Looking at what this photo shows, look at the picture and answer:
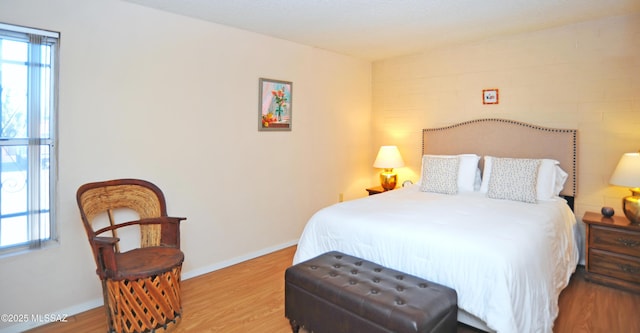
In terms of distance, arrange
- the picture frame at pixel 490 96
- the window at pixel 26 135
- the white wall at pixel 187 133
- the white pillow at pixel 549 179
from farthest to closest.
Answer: the picture frame at pixel 490 96 → the white pillow at pixel 549 179 → the white wall at pixel 187 133 → the window at pixel 26 135

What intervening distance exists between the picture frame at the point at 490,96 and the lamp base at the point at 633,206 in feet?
4.87

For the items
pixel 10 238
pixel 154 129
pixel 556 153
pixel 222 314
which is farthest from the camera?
pixel 556 153

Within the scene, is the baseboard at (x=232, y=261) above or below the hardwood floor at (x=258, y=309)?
above

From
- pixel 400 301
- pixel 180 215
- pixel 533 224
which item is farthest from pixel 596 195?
pixel 180 215

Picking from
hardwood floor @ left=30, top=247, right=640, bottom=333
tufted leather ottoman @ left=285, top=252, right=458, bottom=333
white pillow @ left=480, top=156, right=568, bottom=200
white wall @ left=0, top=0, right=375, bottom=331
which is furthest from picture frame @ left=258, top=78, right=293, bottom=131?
white pillow @ left=480, top=156, right=568, bottom=200

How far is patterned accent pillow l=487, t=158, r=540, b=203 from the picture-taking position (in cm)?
325

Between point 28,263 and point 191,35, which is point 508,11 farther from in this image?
point 28,263

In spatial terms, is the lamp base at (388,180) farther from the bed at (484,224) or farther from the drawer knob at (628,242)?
the drawer knob at (628,242)

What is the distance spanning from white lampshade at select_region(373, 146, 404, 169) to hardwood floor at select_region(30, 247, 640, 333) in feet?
6.45

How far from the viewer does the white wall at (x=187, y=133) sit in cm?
256

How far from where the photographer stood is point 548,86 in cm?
361

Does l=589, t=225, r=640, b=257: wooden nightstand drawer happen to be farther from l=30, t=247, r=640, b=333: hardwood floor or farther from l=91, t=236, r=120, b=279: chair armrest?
l=91, t=236, r=120, b=279: chair armrest

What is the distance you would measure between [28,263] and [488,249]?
2.98 m

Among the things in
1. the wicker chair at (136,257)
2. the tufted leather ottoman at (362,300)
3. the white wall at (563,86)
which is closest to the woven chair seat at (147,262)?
the wicker chair at (136,257)
